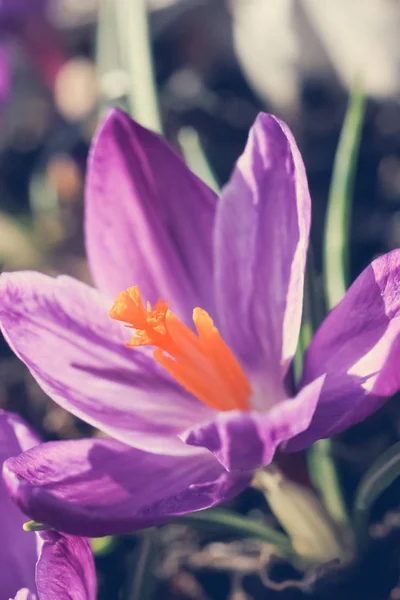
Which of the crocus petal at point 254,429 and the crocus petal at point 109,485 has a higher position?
the crocus petal at point 254,429

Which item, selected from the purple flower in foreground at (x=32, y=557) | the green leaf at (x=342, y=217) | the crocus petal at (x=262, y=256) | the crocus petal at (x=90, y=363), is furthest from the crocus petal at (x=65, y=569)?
the green leaf at (x=342, y=217)

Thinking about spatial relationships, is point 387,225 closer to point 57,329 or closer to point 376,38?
point 376,38

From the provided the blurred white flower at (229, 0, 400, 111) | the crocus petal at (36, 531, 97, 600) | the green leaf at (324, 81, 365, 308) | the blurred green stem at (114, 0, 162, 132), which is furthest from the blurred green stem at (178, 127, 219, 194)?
the blurred white flower at (229, 0, 400, 111)

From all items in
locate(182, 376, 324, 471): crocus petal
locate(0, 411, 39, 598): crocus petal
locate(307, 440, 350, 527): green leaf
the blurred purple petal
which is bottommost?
locate(307, 440, 350, 527): green leaf

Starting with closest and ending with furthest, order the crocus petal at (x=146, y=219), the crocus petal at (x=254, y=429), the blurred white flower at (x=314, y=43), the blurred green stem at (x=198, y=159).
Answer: the crocus petal at (x=254, y=429) < the crocus petal at (x=146, y=219) < the blurred green stem at (x=198, y=159) < the blurred white flower at (x=314, y=43)

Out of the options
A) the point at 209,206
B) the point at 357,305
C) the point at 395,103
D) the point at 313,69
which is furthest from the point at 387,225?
the point at 357,305

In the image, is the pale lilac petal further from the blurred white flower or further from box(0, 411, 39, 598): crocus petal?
the blurred white flower

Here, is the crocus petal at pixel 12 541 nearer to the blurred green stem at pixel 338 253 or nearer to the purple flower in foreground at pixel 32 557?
the purple flower in foreground at pixel 32 557
